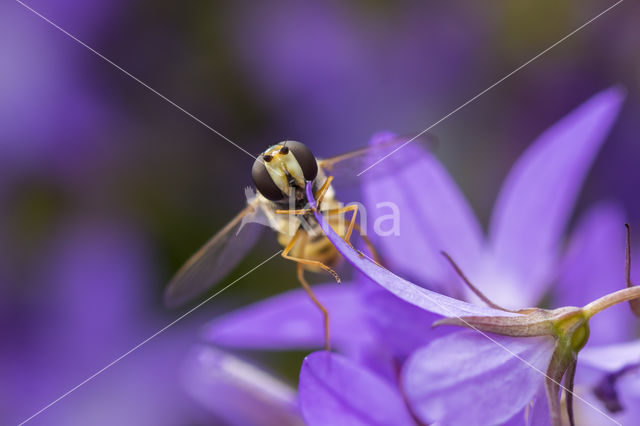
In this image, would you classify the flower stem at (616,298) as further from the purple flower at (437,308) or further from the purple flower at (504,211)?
the purple flower at (504,211)

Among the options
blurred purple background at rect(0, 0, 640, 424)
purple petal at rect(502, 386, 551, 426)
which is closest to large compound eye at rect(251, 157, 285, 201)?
purple petal at rect(502, 386, 551, 426)

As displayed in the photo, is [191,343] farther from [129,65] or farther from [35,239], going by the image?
[129,65]

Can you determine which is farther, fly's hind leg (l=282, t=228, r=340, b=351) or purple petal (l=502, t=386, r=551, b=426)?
fly's hind leg (l=282, t=228, r=340, b=351)

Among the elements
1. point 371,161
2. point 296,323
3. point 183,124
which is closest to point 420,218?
point 371,161

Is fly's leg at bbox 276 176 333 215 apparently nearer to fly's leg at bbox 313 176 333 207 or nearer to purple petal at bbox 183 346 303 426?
fly's leg at bbox 313 176 333 207

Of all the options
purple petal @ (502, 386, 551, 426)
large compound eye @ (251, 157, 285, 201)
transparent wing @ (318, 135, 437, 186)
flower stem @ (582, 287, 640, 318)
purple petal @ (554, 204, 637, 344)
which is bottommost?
purple petal @ (554, 204, 637, 344)

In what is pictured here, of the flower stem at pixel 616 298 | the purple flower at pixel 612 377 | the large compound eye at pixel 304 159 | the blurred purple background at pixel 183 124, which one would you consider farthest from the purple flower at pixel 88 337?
the flower stem at pixel 616 298

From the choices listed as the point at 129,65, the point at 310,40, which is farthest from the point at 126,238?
the point at 310,40

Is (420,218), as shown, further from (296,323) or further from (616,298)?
(616,298)
